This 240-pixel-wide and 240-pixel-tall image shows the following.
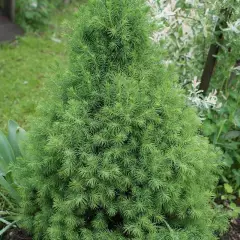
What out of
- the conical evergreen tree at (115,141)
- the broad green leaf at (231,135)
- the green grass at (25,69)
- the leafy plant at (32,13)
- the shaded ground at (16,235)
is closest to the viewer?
the conical evergreen tree at (115,141)

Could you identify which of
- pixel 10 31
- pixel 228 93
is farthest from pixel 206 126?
pixel 10 31

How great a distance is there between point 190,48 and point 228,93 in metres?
0.43

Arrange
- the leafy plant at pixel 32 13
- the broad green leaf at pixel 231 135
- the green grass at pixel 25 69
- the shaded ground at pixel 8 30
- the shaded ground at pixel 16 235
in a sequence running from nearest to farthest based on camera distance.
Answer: the shaded ground at pixel 16 235, the broad green leaf at pixel 231 135, the green grass at pixel 25 69, the shaded ground at pixel 8 30, the leafy plant at pixel 32 13

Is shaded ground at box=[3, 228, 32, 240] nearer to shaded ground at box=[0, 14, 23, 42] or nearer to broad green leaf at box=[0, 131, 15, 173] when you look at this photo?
broad green leaf at box=[0, 131, 15, 173]

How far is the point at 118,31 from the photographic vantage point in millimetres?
1644

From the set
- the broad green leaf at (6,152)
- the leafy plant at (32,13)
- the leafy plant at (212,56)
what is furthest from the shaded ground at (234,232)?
the leafy plant at (32,13)

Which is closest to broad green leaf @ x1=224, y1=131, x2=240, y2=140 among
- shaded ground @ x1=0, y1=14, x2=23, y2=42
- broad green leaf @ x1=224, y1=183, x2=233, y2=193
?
→ broad green leaf @ x1=224, y1=183, x2=233, y2=193

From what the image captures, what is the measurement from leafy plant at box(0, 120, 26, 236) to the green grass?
0.91 meters

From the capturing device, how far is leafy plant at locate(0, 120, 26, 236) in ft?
7.36

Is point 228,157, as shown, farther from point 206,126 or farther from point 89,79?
point 89,79

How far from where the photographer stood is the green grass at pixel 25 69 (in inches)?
151

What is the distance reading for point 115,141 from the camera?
1.62m

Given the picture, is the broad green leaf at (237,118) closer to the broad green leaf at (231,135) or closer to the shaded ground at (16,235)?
the broad green leaf at (231,135)

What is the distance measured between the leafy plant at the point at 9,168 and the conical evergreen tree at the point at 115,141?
0.49m
